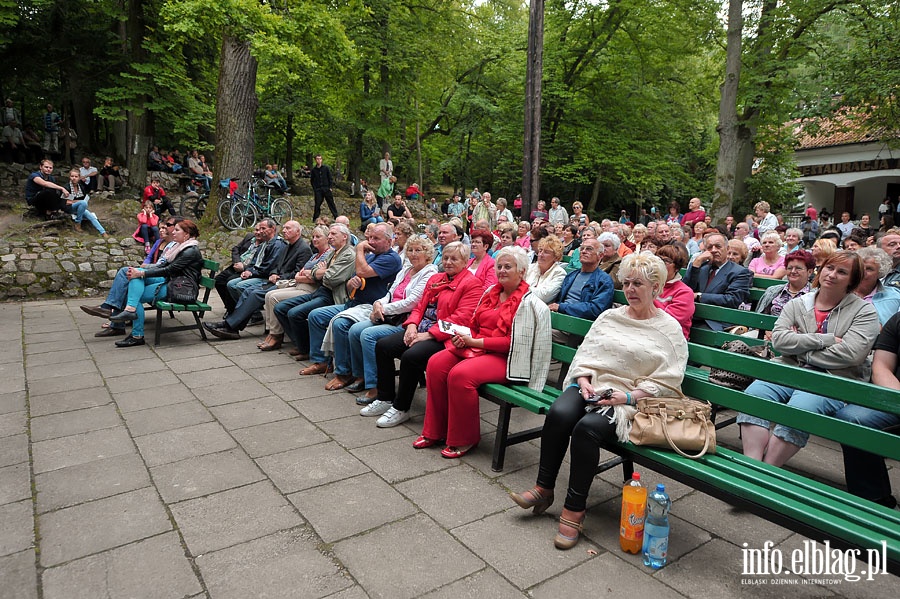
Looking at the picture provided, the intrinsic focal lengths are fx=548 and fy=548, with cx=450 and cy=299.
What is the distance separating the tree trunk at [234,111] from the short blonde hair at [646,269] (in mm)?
10954

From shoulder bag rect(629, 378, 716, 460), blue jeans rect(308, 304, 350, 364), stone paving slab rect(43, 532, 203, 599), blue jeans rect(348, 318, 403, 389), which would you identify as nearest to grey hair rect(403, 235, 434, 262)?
blue jeans rect(348, 318, 403, 389)

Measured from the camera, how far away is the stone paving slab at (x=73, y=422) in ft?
12.9

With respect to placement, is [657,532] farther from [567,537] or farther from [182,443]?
[182,443]

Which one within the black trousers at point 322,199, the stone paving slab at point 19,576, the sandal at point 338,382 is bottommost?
the stone paving slab at point 19,576

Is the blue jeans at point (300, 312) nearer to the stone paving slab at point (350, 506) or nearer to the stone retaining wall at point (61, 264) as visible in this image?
the stone paving slab at point (350, 506)

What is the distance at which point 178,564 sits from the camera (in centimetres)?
249

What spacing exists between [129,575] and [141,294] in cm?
475

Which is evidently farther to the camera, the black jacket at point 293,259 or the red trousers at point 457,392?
the black jacket at point 293,259

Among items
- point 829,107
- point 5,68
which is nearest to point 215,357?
point 829,107

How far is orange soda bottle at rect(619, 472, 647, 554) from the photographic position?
255 centimetres

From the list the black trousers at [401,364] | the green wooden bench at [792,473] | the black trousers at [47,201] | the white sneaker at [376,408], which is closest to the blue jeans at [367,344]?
the black trousers at [401,364]

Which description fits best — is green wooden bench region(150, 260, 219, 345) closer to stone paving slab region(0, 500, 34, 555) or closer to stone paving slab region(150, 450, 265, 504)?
stone paving slab region(150, 450, 265, 504)

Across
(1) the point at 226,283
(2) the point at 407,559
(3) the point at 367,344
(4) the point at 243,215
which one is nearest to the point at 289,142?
(4) the point at 243,215

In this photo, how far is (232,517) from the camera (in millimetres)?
2883
